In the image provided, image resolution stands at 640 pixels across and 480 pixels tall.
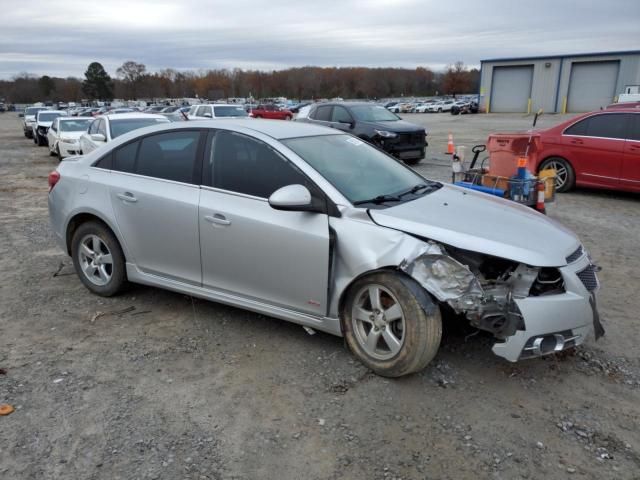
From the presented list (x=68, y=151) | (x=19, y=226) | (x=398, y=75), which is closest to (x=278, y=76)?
(x=398, y=75)

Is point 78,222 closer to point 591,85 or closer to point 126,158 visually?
point 126,158

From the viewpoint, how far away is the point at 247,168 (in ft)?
13.0

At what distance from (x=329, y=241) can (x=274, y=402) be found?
108cm

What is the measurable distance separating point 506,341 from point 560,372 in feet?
2.33

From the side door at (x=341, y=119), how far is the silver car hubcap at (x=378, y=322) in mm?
10742

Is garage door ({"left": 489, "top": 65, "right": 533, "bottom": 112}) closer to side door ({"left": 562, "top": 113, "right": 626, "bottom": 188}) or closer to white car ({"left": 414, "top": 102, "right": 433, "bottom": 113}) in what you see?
white car ({"left": 414, "top": 102, "right": 433, "bottom": 113})

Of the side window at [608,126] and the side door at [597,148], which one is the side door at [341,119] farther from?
the side window at [608,126]

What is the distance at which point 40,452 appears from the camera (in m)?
2.86

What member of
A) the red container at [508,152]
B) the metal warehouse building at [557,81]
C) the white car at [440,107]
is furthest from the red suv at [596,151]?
the white car at [440,107]

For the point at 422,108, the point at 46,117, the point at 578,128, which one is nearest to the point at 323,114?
the point at 578,128

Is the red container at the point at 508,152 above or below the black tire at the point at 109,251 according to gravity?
above

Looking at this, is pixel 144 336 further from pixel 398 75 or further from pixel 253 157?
pixel 398 75

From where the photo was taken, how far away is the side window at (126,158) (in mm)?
4590

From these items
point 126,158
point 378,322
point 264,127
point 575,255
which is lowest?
point 378,322
